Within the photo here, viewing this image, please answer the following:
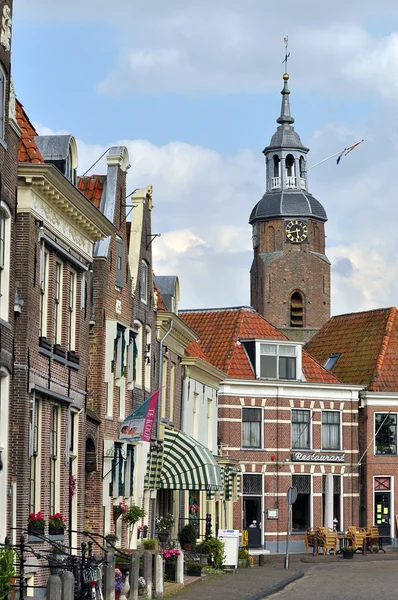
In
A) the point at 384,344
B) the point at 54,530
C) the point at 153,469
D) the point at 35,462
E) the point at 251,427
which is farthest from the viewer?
the point at 384,344

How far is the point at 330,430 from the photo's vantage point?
2304 inches

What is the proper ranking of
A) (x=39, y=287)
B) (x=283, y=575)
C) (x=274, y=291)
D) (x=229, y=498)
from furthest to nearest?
(x=274, y=291)
(x=229, y=498)
(x=283, y=575)
(x=39, y=287)

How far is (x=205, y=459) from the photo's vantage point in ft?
128

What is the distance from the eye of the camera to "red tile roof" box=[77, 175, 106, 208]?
34.3 meters

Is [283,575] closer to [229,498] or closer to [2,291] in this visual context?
[229,498]

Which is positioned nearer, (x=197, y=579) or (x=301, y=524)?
(x=197, y=579)

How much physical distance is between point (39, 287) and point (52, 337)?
1547 mm

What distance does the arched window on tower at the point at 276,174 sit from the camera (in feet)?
345

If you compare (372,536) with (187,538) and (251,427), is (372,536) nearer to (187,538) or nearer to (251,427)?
(251,427)

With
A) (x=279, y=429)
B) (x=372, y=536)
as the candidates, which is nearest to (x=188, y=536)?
(x=372, y=536)

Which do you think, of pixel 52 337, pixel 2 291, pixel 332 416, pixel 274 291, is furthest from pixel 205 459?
pixel 274 291

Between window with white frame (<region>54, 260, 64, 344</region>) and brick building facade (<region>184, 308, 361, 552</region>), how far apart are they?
28.8 m

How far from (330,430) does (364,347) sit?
616 cm

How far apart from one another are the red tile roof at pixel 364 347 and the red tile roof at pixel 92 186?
91.3 feet
